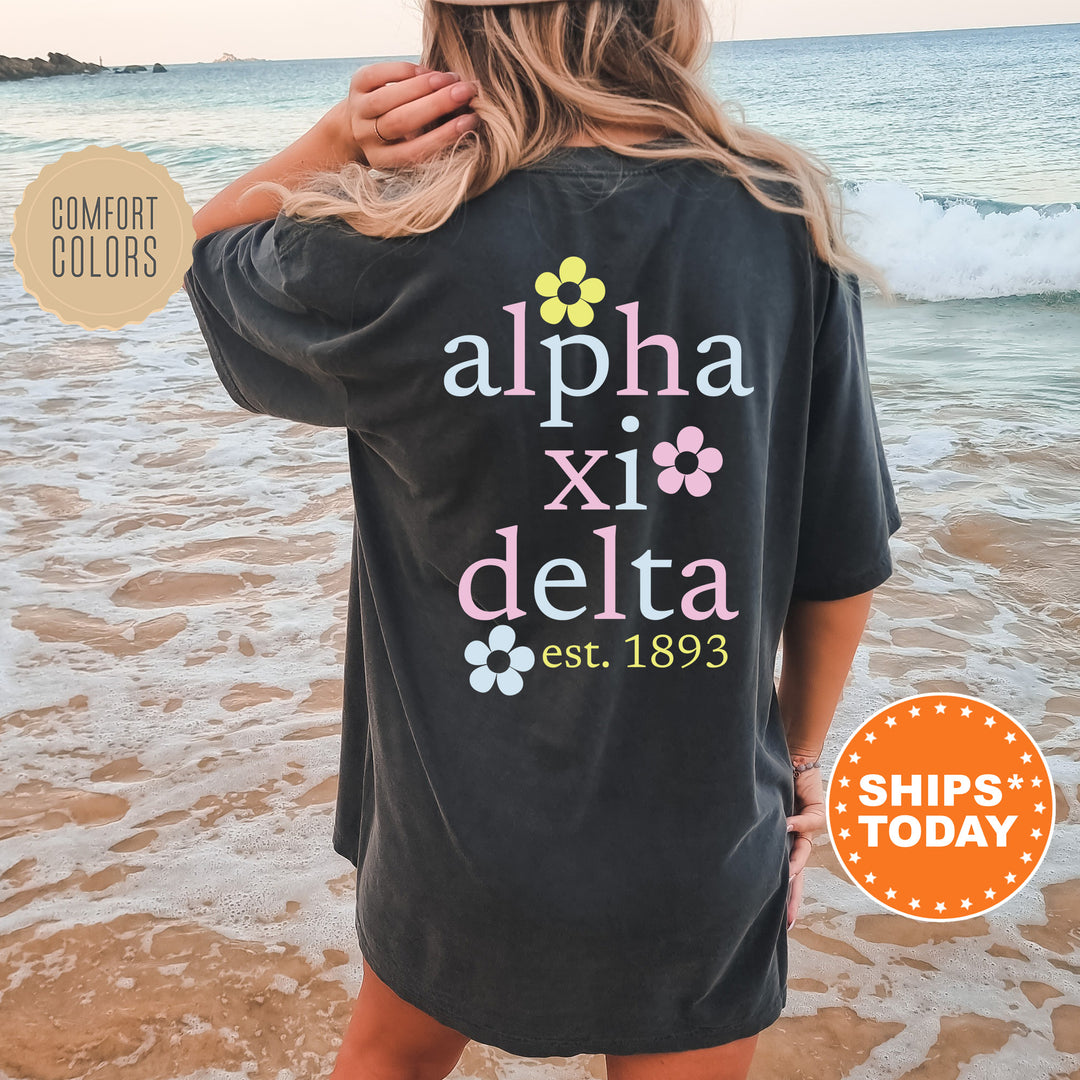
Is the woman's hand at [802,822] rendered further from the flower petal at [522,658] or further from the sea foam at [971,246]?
the sea foam at [971,246]

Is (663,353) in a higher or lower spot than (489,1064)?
higher

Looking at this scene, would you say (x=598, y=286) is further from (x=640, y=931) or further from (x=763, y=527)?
(x=640, y=931)

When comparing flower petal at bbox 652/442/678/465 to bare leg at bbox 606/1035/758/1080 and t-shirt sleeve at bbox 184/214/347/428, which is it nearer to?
t-shirt sleeve at bbox 184/214/347/428

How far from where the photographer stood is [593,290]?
0.92 metres

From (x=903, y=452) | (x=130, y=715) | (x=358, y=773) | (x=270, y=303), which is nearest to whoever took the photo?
(x=270, y=303)

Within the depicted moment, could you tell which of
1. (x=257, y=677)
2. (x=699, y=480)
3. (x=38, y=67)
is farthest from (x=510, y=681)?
(x=38, y=67)

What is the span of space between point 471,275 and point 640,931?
0.65 meters

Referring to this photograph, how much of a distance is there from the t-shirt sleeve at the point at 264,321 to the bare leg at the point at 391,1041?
2.14 ft

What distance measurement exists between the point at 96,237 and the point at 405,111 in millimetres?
1524

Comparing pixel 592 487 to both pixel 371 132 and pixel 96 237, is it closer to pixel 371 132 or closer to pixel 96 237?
pixel 371 132

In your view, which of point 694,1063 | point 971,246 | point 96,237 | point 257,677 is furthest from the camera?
point 971,246

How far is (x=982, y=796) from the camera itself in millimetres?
2531

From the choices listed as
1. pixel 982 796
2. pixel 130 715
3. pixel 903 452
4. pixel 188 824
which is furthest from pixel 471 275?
pixel 903 452

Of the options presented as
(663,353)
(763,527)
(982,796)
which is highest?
(663,353)
